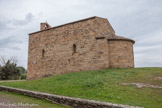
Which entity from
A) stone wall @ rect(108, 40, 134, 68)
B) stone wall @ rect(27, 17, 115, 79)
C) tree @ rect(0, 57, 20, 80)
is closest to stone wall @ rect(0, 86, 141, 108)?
stone wall @ rect(27, 17, 115, 79)

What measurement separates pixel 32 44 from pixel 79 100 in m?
13.7

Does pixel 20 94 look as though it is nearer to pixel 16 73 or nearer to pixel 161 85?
pixel 161 85

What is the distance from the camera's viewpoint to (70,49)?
541 inches

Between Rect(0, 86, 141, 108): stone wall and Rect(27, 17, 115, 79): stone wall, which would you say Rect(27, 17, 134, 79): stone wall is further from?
Rect(0, 86, 141, 108): stone wall

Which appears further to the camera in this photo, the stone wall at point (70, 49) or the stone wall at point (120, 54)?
the stone wall at point (70, 49)

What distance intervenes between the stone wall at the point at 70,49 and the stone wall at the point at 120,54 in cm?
61

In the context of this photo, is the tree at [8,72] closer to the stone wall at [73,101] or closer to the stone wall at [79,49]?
the stone wall at [79,49]

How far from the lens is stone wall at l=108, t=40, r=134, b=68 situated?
12016mm

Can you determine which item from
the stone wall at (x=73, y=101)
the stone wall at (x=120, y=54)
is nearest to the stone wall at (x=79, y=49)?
the stone wall at (x=120, y=54)

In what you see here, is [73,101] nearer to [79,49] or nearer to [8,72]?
[79,49]

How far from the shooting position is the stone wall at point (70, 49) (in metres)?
12.3

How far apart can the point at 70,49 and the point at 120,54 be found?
16.4ft

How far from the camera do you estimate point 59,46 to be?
14.6 meters

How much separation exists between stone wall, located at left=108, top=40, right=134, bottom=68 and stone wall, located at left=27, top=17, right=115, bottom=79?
608 mm
